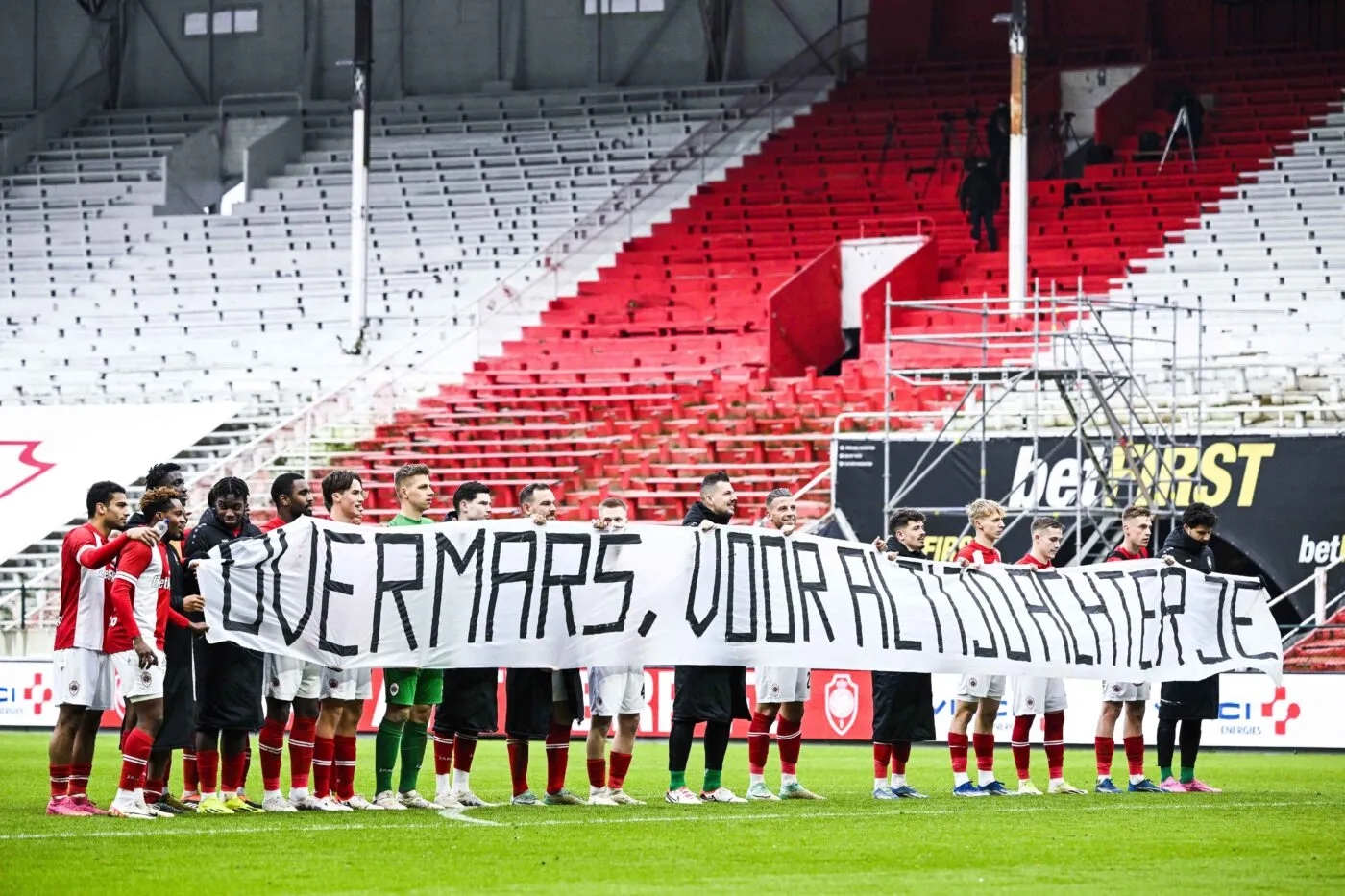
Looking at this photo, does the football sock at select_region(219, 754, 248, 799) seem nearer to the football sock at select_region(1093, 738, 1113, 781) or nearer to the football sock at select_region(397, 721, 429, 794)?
the football sock at select_region(397, 721, 429, 794)

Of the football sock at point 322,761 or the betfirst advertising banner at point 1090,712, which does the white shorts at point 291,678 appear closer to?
the football sock at point 322,761

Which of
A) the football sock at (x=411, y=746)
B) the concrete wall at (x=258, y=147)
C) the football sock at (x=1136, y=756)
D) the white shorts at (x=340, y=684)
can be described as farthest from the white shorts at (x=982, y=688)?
the concrete wall at (x=258, y=147)

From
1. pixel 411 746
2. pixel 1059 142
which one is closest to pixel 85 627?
pixel 411 746

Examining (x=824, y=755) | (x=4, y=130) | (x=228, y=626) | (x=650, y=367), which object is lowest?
(x=824, y=755)

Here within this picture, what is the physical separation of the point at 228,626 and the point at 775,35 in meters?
30.6

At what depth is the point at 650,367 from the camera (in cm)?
3238

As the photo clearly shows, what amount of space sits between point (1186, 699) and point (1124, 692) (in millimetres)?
427

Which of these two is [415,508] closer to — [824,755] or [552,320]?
[824,755]

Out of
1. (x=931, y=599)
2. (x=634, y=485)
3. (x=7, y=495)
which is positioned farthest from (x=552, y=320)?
(x=931, y=599)

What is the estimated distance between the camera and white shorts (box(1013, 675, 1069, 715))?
49.7ft

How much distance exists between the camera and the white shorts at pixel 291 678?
42.3 feet

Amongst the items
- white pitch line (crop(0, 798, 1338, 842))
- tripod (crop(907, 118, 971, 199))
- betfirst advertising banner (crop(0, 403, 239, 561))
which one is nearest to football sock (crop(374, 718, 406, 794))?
white pitch line (crop(0, 798, 1338, 842))

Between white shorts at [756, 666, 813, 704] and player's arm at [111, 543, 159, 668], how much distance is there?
403 centimetres

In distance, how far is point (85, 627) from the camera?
12.5 m
